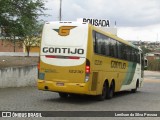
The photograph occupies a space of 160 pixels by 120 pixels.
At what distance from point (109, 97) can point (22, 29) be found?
984cm

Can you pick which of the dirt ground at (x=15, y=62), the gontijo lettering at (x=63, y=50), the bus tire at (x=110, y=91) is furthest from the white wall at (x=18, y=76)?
the gontijo lettering at (x=63, y=50)

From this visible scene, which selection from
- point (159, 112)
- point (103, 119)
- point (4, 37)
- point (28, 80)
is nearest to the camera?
point (103, 119)

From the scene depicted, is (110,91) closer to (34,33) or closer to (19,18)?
(19,18)

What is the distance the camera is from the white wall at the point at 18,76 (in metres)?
24.2

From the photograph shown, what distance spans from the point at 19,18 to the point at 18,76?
188 inches

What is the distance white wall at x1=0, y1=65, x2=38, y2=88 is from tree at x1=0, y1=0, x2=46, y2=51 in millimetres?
2856

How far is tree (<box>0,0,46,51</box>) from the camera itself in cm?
2822

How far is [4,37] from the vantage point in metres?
30.1

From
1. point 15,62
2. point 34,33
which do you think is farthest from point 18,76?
point 34,33

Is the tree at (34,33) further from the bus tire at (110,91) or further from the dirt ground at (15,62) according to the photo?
the bus tire at (110,91)

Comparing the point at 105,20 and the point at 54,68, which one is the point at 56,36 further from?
the point at 105,20

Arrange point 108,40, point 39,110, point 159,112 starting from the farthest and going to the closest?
point 108,40 → point 159,112 → point 39,110

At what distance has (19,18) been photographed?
28781mm

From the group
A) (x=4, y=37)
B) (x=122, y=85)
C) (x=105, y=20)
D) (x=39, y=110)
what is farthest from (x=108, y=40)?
(x=105, y=20)
